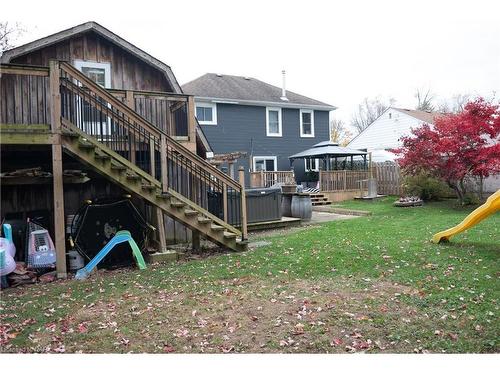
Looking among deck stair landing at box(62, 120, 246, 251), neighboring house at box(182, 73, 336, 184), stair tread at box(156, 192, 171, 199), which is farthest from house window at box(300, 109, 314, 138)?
stair tread at box(156, 192, 171, 199)

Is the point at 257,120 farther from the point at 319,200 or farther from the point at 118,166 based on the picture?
the point at 118,166

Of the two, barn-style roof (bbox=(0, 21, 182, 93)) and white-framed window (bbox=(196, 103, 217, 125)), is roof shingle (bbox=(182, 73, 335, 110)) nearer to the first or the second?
white-framed window (bbox=(196, 103, 217, 125))

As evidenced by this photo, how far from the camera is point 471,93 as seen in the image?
4909 cm

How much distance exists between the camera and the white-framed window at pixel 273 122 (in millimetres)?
22462

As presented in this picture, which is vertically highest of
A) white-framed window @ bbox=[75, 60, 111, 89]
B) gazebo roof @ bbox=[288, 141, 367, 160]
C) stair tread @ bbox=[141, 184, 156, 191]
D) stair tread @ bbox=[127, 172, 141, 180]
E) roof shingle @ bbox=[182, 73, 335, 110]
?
roof shingle @ bbox=[182, 73, 335, 110]

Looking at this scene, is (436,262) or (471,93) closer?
(436,262)

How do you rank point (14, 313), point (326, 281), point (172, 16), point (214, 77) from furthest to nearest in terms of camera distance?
point (214, 77), point (172, 16), point (326, 281), point (14, 313)

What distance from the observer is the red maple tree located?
12774mm

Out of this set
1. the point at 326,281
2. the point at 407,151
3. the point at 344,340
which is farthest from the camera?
the point at 407,151

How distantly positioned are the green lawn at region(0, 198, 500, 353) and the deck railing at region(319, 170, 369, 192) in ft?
38.2

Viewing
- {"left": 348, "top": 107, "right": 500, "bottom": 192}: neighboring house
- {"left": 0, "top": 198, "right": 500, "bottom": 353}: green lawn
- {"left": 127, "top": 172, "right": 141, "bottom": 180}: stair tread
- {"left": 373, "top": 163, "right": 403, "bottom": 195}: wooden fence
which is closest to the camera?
{"left": 0, "top": 198, "right": 500, "bottom": 353}: green lawn

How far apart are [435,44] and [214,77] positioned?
13416mm

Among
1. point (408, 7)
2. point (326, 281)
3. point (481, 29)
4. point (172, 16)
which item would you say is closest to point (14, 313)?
point (326, 281)

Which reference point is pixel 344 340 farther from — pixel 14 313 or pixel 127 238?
pixel 127 238
